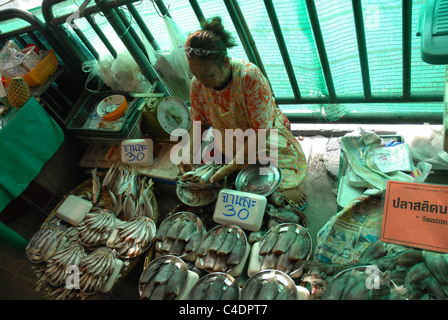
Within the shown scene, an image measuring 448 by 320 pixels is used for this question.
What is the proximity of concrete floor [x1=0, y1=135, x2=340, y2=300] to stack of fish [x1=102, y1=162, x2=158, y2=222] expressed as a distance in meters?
0.60

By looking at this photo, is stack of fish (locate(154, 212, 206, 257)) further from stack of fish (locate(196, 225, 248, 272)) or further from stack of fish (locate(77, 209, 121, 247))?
stack of fish (locate(77, 209, 121, 247))

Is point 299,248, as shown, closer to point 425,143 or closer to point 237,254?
point 237,254

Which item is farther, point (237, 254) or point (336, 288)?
point (237, 254)

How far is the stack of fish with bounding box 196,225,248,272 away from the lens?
2312 mm

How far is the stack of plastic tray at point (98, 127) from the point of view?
3746mm

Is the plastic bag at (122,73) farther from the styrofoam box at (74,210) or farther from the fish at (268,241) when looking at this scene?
the fish at (268,241)

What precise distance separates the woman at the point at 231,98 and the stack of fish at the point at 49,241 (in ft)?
6.07

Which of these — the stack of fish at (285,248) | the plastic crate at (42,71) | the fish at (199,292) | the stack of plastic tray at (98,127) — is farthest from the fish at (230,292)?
the plastic crate at (42,71)

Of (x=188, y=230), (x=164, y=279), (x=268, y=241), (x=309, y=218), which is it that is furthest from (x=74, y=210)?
(x=309, y=218)

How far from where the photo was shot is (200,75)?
2.36m

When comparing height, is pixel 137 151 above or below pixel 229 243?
above

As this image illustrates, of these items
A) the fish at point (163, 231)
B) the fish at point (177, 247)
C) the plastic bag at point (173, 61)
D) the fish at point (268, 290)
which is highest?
the plastic bag at point (173, 61)

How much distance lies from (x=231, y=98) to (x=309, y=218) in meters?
1.59

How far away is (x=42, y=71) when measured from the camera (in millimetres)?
3873
